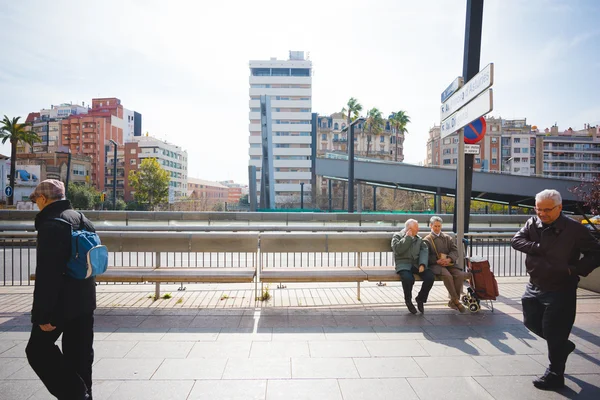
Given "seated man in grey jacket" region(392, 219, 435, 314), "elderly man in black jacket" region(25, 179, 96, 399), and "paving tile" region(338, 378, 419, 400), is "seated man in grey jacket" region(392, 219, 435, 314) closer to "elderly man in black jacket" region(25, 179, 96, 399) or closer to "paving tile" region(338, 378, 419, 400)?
"paving tile" region(338, 378, 419, 400)

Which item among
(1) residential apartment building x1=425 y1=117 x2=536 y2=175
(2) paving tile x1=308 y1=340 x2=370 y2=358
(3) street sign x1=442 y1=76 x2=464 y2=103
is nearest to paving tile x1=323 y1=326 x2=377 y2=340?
(2) paving tile x1=308 y1=340 x2=370 y2=358

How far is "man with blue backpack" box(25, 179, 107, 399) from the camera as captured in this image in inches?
111

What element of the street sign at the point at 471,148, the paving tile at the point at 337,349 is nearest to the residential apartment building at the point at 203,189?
the street sign at the point at 471,148

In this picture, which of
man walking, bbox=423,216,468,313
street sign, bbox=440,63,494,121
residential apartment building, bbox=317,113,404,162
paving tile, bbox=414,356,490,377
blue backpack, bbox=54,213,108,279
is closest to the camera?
blue backpack, bbox=54,213,108,279

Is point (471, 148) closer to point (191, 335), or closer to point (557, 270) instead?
point (557, 270)

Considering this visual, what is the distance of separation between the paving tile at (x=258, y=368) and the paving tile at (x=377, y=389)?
Result: 595mm

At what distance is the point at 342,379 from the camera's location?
3695mm

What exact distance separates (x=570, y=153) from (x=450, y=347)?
403ft

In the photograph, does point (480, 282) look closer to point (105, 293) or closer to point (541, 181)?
point (105, 293)

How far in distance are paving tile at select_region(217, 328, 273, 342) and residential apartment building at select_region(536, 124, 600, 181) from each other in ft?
380

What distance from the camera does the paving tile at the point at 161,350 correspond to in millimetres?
4230

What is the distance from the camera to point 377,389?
11.5ft

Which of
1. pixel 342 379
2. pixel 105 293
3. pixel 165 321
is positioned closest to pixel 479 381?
pixel 342 379

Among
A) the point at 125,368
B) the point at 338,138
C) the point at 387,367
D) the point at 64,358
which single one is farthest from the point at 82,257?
the point at 338,138
